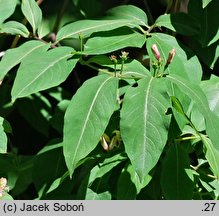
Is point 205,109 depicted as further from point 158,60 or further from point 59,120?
point 59,120

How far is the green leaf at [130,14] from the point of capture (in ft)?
6.92

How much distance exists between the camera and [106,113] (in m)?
1.61

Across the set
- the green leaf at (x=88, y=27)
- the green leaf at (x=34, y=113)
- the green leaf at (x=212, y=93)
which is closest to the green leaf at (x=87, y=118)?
the green leaf at (x=88, y=27)

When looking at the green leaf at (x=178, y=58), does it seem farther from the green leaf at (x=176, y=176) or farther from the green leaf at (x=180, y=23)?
the green leaf at (x=176, y=176)

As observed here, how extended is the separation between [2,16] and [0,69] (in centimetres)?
30

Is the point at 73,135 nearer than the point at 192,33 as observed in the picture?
Yes

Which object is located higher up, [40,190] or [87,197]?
[87,197]

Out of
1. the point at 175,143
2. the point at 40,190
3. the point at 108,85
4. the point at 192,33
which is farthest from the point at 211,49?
the point at 40,190

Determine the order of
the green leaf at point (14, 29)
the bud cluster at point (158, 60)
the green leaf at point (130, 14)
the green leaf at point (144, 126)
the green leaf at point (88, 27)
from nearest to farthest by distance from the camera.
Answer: the green leaf at point (144, 126)
the bud cluster at point (158, 60)
the green leaf at point (88, 27)
the green leaf at point (14, 29)
the green leaf at point (130, 14)

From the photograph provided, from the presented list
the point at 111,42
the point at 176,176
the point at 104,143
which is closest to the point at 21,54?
the point at 111,42

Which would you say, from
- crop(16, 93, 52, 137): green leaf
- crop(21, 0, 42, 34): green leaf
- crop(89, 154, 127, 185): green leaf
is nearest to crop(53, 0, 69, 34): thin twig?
crop(16, 93, 52, 137): green leaf

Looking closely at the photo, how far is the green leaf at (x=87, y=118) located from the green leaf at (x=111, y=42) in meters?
0.15

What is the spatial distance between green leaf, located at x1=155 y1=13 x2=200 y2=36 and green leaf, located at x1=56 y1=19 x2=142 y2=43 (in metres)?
0.16

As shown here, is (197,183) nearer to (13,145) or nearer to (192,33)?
(192,33)
